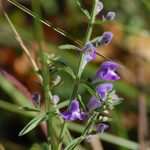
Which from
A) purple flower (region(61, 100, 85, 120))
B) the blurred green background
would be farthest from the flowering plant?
the blurred green background

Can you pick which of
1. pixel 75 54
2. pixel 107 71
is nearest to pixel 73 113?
pixel 107 71

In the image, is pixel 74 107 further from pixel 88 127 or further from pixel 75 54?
pixel 75 54

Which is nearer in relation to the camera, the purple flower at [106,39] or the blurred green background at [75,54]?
the purple flower at [106,39]

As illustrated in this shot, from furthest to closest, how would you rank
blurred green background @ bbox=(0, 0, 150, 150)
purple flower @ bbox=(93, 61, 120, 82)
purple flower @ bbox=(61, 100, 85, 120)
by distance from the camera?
blurred green background @ bbox=(0, 0, 150, 150) < purple flower @ bbox=(93, 61, 120, 82) < purple flower @ bbox=(61, 100, 85, 120)

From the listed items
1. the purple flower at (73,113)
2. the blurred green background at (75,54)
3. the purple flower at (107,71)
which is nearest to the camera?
the purple flower at (73,113)

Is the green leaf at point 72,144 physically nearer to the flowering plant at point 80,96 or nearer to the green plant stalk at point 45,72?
the flowering plant at point 80,96

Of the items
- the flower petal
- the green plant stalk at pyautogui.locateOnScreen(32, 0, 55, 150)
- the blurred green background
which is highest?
the blurred green background

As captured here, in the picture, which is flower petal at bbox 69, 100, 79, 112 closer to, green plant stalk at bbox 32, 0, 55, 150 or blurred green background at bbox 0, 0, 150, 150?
green plant stalk at bbox 32, 0, 55, 150

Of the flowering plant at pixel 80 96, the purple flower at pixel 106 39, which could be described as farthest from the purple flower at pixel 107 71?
the purple flower at pixel 106 39

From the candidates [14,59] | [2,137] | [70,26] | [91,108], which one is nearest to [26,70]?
[14,59]
